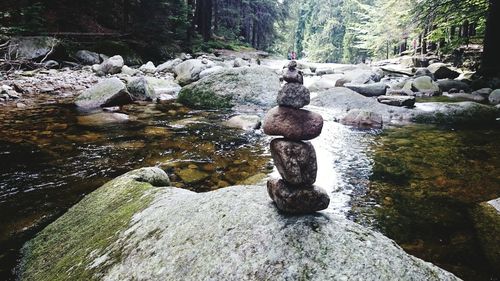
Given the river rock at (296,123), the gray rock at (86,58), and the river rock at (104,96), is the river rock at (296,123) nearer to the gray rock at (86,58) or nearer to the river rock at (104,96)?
the river rock at (104,96)

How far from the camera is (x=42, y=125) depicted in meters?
7.08

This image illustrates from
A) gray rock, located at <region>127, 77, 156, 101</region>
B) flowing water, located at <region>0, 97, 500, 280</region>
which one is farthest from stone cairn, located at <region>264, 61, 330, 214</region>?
gray rock, located at <region>127, 77, 156, 101</region>

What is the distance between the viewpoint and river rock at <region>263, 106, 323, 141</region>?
2082 mm

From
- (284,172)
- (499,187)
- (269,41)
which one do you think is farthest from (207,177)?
(269,41)

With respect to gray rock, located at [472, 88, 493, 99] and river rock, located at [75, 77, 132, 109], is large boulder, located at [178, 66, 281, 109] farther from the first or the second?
gray rock, located at [472, 88, 493, 99]

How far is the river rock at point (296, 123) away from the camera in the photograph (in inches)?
82.0

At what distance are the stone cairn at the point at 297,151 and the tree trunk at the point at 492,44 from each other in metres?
14.8

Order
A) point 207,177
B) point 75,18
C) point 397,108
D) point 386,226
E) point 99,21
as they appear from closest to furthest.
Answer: point 386,226, point 207,177, point 397,108, point 75,18, point 99,21

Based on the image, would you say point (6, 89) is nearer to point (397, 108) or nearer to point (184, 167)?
point (184, 167)

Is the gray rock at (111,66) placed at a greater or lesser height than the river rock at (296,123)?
greater

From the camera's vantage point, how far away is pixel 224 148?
6.11m

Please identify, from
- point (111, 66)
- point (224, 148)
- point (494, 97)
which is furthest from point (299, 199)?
point (111, 66)

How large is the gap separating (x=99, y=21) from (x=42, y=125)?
58.6 feet

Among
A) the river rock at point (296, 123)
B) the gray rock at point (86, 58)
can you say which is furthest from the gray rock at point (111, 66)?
the river rock at point (296, 123)
